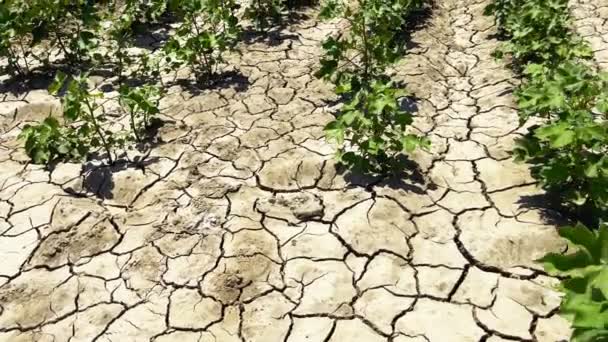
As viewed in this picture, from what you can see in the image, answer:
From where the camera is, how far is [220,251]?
3.11 metres

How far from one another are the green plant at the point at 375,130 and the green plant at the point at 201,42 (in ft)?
5.97

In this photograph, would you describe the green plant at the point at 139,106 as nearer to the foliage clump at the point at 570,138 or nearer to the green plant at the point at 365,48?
the green plant at the point at 365,48

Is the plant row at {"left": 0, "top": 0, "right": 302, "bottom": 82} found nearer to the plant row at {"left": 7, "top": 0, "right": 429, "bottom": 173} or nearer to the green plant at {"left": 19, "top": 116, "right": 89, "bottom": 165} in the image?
the plant row at {"left": 7, "top": 0, "right": 429, "bottom": 173}

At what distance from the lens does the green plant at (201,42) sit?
15.8 feet

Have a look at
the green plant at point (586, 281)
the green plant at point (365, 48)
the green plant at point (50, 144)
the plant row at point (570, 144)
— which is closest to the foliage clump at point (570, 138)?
the plant row at point (570, 144)

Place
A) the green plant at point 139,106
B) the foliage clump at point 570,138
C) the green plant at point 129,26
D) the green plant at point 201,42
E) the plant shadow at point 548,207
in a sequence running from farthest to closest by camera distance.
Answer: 1. the green plant at point 129,26
2. the green plant at point 201,42
3. the green plant at point 139,106
4. the plant shadow at point 548,207
5. the foliage clump at point 570,138

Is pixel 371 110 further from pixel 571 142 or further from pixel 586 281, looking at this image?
pixel 586 281

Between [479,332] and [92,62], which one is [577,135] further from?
[92,62]

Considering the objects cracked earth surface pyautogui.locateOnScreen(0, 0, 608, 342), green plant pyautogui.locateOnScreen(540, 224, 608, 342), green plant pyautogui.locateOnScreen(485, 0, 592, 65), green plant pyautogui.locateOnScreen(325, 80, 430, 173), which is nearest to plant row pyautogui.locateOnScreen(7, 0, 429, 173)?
green plant pyautogui.locateOnScreen(325, 80, 430, 173)

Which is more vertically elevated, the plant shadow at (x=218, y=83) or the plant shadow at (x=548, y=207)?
the plant shadow at (x=218, y=83)

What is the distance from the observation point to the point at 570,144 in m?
2.95

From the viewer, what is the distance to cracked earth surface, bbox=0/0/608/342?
2699mm

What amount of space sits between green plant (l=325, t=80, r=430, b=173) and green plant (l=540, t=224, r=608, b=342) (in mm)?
1757

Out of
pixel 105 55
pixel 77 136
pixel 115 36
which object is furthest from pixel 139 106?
pixel 105 55
